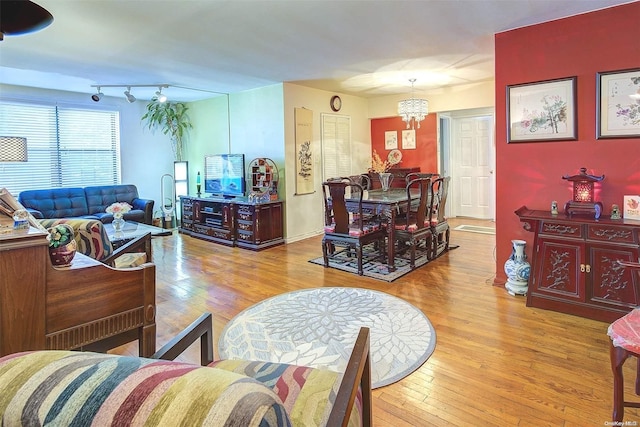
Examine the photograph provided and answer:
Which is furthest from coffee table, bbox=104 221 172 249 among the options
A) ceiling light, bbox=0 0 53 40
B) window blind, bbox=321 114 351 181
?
window blind, bbox=321 114 351 181

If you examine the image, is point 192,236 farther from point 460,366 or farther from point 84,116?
point 460,366

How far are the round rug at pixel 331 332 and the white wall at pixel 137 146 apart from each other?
5.00 metres

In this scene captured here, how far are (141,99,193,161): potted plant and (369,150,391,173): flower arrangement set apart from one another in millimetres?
3702

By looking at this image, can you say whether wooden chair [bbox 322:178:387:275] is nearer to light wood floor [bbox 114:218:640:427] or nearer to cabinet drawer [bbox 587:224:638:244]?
light wood floor [bbox 114:218:640:427]

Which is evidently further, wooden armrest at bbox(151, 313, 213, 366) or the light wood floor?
the light wood floor

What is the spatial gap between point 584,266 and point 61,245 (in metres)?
3.40

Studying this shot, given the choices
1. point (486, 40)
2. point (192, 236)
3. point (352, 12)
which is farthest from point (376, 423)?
point (192, 236)

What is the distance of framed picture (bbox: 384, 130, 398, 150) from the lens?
746cm

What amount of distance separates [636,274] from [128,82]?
6.19 m

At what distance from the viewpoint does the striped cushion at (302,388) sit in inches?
45.9

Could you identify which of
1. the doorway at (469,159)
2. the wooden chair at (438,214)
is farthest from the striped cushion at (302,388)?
the doorway at (469,159)

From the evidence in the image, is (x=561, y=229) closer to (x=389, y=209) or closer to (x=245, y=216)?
(x=389, y=209)

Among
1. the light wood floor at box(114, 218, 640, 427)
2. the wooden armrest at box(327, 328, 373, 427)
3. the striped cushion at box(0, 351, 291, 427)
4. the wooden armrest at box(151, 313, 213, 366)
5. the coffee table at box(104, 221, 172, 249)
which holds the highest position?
the striped cushion at box(0, 351, 291, 427)

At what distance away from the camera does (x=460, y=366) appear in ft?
7.45
